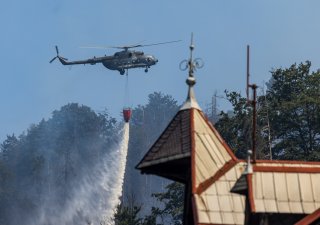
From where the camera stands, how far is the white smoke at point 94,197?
16600cm

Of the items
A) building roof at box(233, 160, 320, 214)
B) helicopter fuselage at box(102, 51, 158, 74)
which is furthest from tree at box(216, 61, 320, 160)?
building roof at box(233, 160, 320, 214)

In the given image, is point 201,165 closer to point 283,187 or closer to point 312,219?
point 283,187

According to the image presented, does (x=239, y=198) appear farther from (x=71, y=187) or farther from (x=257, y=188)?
(x=71, y=187)

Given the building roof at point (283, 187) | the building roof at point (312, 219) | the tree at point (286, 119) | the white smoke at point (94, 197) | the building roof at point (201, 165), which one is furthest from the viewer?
the white smoke at point (94, 197)

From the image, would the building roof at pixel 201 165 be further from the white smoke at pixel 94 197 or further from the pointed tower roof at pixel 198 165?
the white smoke at pixel 94 197

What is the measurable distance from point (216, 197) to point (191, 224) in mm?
1665

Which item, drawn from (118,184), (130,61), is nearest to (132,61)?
(130,61)

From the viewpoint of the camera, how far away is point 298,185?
22578mm

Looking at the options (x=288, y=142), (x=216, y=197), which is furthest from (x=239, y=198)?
(x=288, y=142)

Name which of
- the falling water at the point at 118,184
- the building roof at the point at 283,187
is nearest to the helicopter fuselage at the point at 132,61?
the falling water at the point at 118,184

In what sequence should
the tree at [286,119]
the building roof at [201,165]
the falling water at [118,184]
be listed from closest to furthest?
the building roof at [201,165]
the tree at [286,119]
the falling water at [118,184]

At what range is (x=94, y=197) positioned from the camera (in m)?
178

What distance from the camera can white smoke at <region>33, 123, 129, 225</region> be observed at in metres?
166

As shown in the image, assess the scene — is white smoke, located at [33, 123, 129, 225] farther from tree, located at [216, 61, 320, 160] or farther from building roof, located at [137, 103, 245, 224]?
building roof, located at [137, 103, 245, 224]
